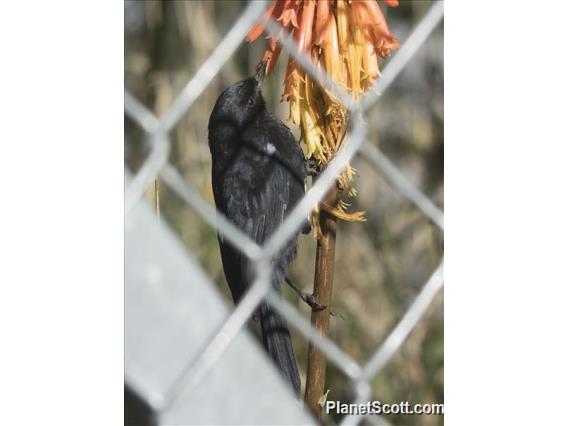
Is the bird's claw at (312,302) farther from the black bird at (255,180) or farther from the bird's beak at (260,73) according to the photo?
the bird's beak at (260,73)

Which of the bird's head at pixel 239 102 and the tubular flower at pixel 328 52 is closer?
the tubular flower at pixel 328 52

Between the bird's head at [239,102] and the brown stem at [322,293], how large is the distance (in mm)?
115

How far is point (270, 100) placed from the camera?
85 cm

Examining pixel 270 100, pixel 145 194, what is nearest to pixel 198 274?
pixel 145 194

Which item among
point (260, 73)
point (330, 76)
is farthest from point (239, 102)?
point (330, 76)

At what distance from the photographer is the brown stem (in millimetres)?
792

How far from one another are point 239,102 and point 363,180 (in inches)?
5.3

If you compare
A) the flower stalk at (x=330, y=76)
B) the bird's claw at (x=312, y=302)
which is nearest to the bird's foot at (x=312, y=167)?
the flower stalk at (x=330, y=76)

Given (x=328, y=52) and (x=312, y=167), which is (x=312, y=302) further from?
(x=328, y=52)

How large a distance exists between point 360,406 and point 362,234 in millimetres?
196

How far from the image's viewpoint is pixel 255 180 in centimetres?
89

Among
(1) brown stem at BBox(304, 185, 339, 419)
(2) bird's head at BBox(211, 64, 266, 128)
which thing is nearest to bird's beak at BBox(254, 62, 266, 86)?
(2) bird's head at BBox(211, 64, 266, 128)

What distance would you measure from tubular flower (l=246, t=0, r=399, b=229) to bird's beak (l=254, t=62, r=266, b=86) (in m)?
0.03

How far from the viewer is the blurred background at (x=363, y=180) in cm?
79
